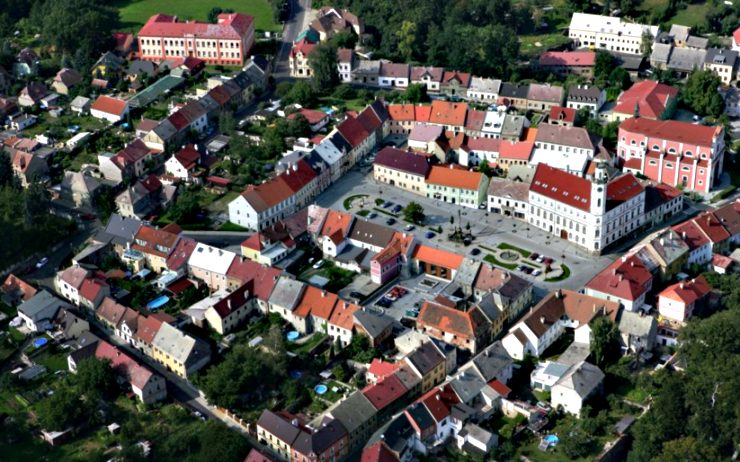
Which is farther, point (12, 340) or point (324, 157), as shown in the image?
point (324, 157)

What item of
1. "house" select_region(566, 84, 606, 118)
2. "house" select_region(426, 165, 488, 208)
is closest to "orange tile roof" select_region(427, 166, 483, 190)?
"house" select_region(426, 165, 488, 208)

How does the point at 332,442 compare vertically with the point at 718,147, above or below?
below

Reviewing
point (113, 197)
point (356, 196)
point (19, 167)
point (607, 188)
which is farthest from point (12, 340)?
point (607, 188)

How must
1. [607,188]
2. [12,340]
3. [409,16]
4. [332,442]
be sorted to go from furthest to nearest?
[409,16], [607,188], [12,340], [332,442]

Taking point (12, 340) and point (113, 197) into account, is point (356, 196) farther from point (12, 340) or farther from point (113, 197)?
point (12, 340)

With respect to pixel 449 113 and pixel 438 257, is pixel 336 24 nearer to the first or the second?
pixel 449 113

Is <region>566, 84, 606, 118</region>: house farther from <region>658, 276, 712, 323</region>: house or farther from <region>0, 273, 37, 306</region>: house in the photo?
<region>0, 273, 37, 306</region>: house
